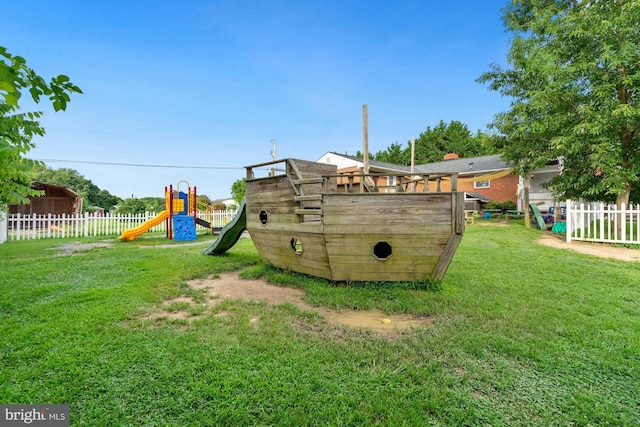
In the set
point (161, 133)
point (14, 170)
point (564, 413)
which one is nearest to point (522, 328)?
point (564, 413)

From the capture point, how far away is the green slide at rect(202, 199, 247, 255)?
7.37 meters

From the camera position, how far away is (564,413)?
205 centimetres

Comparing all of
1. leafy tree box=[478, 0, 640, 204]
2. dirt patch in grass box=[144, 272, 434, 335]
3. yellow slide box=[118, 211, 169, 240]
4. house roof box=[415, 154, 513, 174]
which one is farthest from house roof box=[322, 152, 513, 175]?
dirt patch in grass box=[144, 272, 434, 335]

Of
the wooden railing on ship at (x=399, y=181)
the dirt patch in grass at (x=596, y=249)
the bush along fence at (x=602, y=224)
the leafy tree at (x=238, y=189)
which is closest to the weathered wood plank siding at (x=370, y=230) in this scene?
the wooden railing on ship at (x=399, y=181)

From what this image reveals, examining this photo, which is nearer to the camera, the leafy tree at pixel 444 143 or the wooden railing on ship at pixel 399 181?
the wooden railing on ship at pixel 399 181

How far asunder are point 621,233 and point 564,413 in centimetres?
1176

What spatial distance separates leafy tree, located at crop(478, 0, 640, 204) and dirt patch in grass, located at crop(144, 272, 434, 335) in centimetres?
1083

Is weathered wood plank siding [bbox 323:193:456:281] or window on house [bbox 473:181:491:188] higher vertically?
window on house [bbox 473:181:491:188]

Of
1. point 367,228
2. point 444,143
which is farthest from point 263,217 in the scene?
point 444,143

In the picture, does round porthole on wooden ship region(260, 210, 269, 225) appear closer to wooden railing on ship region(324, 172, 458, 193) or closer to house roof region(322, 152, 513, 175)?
wooden railing on ship region(324, 172, 458, 193)

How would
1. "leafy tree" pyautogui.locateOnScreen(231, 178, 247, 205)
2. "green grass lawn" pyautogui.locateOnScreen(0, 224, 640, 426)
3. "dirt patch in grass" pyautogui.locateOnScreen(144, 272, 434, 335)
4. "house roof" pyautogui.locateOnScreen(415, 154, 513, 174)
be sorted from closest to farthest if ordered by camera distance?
"green grass lawn" pyautogui.locateOnScreen(0, 224, 640, 426) < "dirt patch in grass" pyautogui.locateOnScreen(144, 272, 434, 335) < "house roof" pyautogui.locateOnScreen(415, 154, 513, 174) < "leafy tree" pyautogui.locateOnScreen(231, 178, 247, 205)

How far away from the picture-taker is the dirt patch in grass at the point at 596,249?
820 cm

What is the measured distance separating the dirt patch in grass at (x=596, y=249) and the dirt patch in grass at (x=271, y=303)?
8228mm

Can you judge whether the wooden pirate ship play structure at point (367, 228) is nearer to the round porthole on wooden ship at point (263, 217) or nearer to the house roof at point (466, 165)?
the round porthole on wooden ship at point (263, 217)
